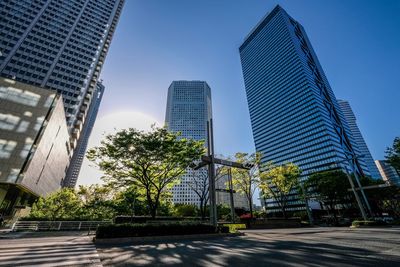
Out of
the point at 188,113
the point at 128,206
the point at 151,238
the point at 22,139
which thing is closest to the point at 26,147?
the point at 22,139

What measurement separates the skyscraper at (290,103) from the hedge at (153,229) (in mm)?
87102

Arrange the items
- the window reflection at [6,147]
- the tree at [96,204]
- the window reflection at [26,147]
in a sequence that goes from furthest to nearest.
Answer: the window reflection at [26,147] → the window reflection at [6,147] → the tree at [96,204]

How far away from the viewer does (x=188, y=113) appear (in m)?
134

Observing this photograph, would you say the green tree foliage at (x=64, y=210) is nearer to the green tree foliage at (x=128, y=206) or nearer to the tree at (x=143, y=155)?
the green tree foliage at (x=128, y=206)

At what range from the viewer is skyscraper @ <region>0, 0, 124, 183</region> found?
61.1m

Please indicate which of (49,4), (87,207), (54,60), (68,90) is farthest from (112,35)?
(87,207)

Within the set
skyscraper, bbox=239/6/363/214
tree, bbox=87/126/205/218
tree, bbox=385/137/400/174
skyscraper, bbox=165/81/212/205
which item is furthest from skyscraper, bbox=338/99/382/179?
tree, bbox=87/126/205/218

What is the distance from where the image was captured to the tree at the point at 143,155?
16188 mm

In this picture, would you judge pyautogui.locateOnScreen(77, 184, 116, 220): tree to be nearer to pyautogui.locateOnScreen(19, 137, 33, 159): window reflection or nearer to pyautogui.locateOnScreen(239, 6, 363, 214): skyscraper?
pyautogui.locateOnScreen(19, 137, 33, 159): window reflection

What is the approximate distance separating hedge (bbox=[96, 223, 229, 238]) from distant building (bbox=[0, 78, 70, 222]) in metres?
25.9

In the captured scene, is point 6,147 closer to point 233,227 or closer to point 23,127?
point 23,127

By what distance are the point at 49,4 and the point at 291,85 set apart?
128048 millimetres

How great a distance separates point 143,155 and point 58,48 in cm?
8062

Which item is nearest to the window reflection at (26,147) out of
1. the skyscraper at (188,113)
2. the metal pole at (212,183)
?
the metal pole at (212,183)
